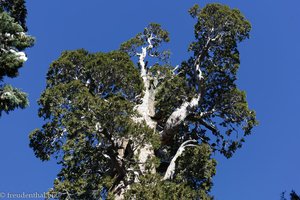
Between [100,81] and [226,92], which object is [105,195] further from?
[226,92]

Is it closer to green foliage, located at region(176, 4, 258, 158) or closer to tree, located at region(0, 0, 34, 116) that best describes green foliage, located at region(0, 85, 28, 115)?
tree, located at region(0, 0, 34, 116)

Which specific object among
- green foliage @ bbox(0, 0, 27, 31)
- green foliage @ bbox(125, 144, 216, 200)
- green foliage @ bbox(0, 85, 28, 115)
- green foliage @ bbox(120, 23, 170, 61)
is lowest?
green foliage @ bbox(0, 85, 28, 115)

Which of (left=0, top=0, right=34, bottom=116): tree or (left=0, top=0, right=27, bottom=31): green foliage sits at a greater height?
(left=0, top=0, right=27, bottom=31): green foliage

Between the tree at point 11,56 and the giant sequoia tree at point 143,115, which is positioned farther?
the giant sequoia tree at point 143,115

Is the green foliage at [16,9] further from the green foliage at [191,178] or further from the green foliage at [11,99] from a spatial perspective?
the green foliage at [191,178]

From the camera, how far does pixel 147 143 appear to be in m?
16.6

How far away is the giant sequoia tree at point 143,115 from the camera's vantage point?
16359 millimetres

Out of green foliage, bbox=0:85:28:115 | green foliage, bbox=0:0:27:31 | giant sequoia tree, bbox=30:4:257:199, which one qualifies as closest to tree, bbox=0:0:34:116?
green foliage, bbox=0:85:28:115

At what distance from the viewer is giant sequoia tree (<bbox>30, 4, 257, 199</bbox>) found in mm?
16359

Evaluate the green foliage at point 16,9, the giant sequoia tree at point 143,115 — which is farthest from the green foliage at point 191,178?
the green foliage at point 16,9

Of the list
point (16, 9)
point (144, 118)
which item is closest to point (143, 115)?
point (144, 118)

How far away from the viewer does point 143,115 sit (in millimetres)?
19844

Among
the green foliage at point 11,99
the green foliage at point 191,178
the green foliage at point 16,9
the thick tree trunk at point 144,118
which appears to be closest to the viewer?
the green foliage at point 11,99

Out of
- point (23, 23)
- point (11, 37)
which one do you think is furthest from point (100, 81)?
point (11, 37)
